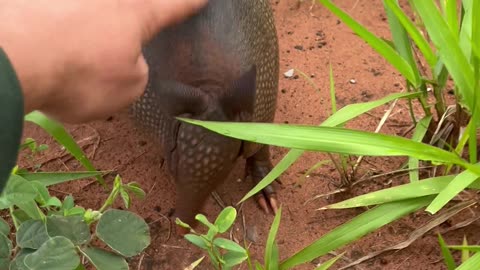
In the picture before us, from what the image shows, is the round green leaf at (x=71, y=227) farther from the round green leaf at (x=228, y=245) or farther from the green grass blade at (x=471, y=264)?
the green grass blade at (x=471, y=264)

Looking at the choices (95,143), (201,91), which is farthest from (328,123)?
(95,143)

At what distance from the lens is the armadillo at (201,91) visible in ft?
4.58

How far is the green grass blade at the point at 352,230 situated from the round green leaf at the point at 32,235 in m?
0.44

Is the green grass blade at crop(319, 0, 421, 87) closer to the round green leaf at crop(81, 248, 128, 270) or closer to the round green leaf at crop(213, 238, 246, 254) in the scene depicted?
the round green leaf at crop(213, 238, 246, 254)

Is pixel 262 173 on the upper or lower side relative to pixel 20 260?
lower

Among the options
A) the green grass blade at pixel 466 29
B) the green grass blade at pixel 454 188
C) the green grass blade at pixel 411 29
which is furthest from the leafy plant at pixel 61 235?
the green grass blade at pixel 466 29

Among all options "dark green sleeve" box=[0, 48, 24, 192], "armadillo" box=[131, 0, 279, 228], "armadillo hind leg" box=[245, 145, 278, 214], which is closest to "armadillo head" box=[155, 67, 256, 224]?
"armadillo" box=[131, 0, 279, 228]

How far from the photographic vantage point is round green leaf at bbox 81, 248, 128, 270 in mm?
1261

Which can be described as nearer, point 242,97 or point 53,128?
point 242,97

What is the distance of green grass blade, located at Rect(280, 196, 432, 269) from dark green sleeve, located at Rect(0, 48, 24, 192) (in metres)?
0.69

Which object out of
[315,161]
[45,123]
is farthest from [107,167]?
[315,161]

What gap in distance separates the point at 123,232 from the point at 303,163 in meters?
0.68

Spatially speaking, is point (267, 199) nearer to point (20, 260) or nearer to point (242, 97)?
point (242, 97)

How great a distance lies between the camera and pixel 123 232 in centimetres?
126
